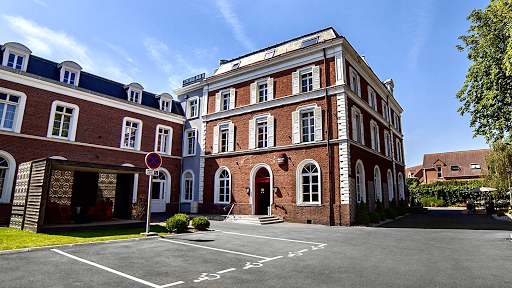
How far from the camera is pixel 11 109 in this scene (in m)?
15.7

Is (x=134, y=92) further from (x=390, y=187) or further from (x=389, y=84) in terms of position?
(x=389, y=84)

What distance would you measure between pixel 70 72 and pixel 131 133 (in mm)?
5602

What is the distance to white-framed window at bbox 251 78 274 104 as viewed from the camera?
20.0 metres

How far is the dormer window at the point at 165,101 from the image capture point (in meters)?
24.1

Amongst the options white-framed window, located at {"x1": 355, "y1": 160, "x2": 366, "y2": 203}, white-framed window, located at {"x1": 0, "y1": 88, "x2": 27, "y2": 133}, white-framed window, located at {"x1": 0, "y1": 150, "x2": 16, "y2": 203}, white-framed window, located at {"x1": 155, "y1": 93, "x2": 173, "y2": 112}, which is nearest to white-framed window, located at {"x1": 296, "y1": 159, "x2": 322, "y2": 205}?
white-framed window, located at {"x1": 355, "y1": 160, "x2": 366, "y2": 203}

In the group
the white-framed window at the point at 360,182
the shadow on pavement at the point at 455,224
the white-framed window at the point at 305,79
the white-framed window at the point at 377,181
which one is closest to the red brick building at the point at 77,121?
the white-framed window at the point at 305,79

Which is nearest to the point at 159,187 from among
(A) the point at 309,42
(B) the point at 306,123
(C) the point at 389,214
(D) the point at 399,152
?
(B) the point at 306,123

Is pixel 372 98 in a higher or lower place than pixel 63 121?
higher

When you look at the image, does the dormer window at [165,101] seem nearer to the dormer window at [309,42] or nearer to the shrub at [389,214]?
the dormer window at [309,42]

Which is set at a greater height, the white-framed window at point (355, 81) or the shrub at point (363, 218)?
the white-framed window at point (355, 81)

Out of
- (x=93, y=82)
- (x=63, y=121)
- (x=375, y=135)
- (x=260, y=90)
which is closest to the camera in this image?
(x=63, y=121)

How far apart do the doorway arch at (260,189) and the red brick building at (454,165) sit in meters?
39.4

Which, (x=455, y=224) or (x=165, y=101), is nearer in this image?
(x=455, y=224)

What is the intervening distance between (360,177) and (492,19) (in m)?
11.2
